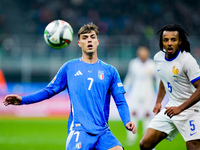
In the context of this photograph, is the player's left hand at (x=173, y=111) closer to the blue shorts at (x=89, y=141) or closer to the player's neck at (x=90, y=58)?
the blue shorts at (x=89, y=141)

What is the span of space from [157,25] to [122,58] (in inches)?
187

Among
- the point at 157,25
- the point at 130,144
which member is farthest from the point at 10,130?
the point at 157,25

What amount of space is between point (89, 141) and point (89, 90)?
25.7 inches

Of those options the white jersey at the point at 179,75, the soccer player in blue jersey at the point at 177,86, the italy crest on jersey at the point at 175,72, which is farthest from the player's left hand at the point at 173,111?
the italy crest on jersey at the point at 175,72

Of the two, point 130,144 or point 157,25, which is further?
point 157,25

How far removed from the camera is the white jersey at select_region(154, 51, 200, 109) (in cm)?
523

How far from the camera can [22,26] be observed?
21109 millimetres

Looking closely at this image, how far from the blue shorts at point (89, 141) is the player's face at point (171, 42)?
157 centimetres

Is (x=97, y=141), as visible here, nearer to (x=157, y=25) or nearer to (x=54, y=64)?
(x=54, y=64)

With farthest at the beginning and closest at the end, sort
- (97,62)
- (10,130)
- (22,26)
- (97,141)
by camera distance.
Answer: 1. (22,26)
2. (10,130)
3. (97,62)
4. (97,141)

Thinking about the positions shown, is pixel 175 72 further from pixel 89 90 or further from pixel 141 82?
pixel 141 82

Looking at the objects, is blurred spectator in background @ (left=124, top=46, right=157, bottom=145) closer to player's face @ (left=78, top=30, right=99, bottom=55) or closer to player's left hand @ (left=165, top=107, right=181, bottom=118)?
player's left hand @ (left=165, top=107, right=181, bottom=118)

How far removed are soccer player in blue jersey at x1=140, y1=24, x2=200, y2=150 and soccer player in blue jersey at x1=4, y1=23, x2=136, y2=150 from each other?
0.88 m

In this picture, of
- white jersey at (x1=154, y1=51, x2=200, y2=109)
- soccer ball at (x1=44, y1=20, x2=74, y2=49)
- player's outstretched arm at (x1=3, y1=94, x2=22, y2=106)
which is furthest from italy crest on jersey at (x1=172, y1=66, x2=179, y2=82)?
player's outstretched arm at (x1=3, y1=94, x2=22, y2=106)
